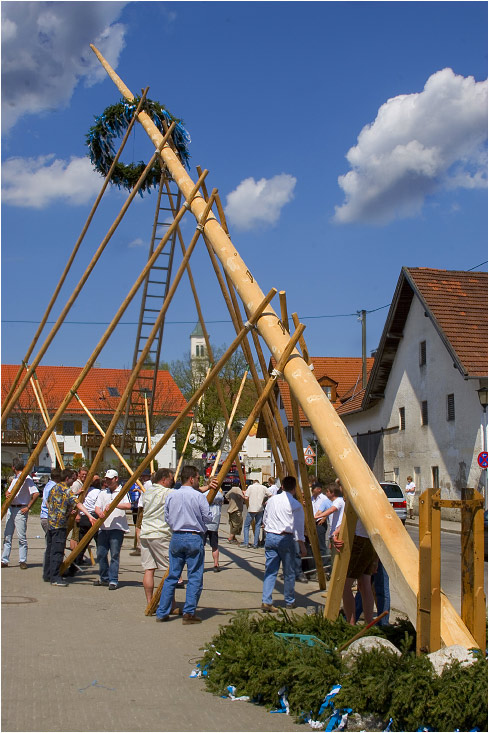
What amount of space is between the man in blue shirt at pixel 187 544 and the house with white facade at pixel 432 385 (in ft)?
60.2

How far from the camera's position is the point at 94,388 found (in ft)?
203

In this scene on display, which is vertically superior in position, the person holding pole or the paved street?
the person holding pole

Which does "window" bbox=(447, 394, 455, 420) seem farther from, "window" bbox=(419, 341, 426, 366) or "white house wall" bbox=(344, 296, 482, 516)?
"window" bbox=(419, 341, 426, 366)

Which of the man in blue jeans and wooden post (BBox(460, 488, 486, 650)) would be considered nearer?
wooden post (BBox(460, 488, 486, 650))

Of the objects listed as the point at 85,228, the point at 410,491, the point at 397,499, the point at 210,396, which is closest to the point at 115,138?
the point at 85,228

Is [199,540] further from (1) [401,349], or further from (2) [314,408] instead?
(1) [401,349]

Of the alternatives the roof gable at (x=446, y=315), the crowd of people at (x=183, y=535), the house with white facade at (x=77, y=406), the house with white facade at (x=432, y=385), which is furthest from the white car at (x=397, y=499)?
the house with white facade at (x=77, y=406)

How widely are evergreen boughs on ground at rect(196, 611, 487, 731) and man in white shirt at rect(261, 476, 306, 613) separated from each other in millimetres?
2734

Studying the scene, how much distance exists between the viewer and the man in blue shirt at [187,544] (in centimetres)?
868

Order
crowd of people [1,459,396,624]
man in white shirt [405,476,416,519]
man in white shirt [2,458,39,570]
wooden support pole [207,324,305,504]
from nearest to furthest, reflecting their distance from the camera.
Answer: crowd of people [1,459,396,624]
wooden support pole [207,324,305,504]
man in white shirt [2,458,39,570]
man in white shirt [405,476,416,519]

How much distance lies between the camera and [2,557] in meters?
13.2

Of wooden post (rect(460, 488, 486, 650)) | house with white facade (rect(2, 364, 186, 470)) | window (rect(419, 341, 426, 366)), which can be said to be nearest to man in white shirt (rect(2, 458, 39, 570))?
wooden post (rect(460, 488, 486, 650))

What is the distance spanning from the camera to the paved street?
536 cm

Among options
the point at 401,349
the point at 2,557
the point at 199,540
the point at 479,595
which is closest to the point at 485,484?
the point at 401,349
